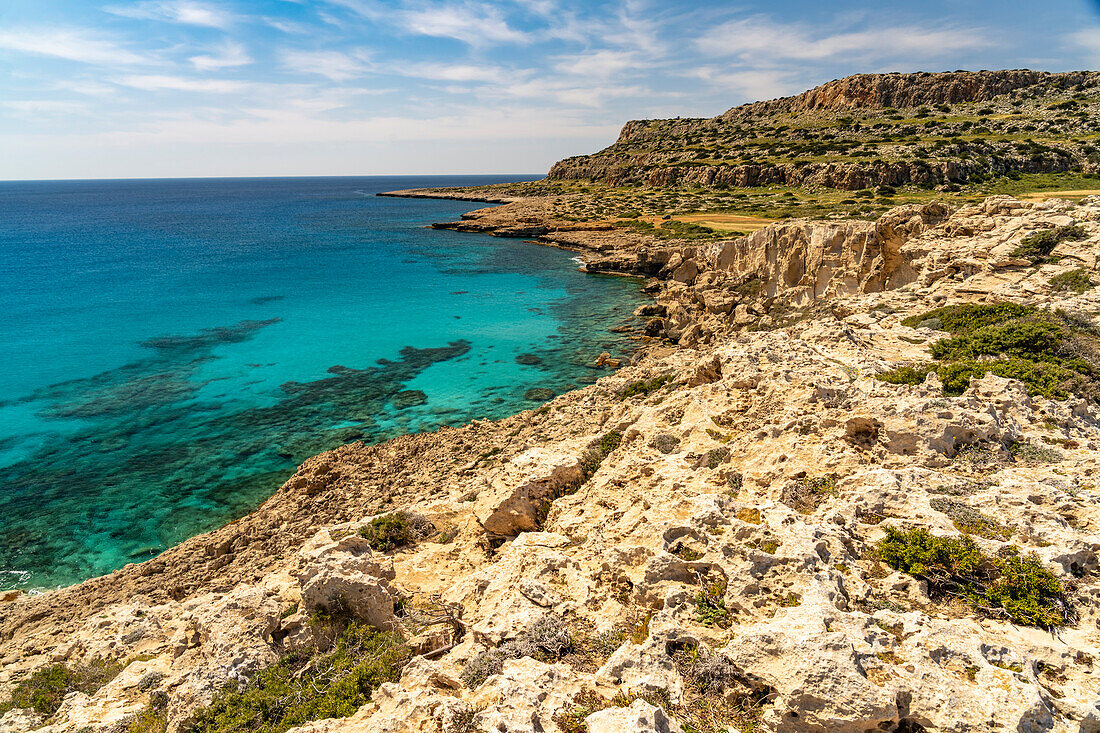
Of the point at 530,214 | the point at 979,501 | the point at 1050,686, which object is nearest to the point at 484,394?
the point at 979,501

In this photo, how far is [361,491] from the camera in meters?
18.2

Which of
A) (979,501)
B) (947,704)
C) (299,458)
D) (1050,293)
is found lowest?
(299,458)

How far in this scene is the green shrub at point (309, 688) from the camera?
6867mm

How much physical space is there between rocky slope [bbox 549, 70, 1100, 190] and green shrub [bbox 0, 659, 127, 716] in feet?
237

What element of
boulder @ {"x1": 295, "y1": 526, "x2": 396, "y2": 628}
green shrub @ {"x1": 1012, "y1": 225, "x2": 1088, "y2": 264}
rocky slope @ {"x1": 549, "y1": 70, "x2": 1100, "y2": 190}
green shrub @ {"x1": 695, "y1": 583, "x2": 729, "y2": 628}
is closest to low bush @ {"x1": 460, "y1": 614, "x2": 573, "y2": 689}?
green shrub @ {"x1": 695, "y1": 583, "x2": 729, "y2": 628}

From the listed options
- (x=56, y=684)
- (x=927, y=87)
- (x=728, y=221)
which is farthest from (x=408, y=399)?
(x=927, y=87)

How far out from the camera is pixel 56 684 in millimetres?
8461

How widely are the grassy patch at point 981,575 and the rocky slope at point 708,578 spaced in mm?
66

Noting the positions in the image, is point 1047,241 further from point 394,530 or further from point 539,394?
point 394,530

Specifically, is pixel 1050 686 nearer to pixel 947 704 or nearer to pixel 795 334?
pixel 947 704

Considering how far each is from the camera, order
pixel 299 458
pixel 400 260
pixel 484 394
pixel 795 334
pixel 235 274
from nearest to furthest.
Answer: pixel 795 334 → pixel 299 458 → pixel 484 394 → pixel 235 274 → pixel 400 260

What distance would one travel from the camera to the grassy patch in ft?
20.6

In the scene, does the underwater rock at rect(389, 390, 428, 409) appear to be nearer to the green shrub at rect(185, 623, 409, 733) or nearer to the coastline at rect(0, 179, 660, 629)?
the coastline at rect(0, 179, 660, 629)

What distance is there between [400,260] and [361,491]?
59111mm
